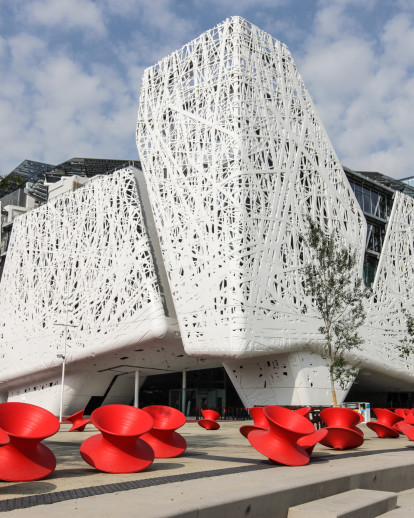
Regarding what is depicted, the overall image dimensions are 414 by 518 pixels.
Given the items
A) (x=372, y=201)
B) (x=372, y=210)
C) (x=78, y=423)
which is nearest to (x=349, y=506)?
(x=78, y=423)

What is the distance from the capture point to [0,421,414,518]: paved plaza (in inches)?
205

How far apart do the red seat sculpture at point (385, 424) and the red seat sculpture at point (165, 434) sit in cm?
819

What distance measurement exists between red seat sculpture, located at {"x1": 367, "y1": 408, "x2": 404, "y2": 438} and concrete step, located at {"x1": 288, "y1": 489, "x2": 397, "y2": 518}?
9.60m

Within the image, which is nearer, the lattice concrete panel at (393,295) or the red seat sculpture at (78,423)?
the red seat sculpture at (78,423)

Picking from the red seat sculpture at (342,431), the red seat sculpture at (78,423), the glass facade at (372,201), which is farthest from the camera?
the glass facade at (372,201)

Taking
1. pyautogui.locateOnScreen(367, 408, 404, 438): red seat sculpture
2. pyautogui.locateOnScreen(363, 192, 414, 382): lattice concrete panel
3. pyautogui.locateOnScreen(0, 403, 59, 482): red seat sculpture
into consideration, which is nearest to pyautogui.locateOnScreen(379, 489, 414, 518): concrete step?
pyautogui.locateOnScreen(0, 403, 59, 482): red seat sculpture

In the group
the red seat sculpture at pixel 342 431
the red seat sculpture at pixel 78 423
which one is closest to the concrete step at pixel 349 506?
the red seat sculpture at pixel 342 431

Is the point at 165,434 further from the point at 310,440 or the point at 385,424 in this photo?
the point at 385,424

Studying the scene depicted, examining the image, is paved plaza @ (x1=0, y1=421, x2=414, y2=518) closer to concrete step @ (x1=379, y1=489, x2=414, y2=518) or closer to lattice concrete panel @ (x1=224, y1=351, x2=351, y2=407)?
concrete step @ (x1=379, y1=489, x2=414, y2=518)

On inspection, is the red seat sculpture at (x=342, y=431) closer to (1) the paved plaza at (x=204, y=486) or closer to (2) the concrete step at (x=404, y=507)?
(1) the paved plaza at (x=204, y=486)

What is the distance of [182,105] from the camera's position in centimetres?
3347

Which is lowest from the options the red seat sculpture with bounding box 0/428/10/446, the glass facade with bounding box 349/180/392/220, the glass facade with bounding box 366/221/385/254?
the red seat sculpture with bounding box 0/428/10/446

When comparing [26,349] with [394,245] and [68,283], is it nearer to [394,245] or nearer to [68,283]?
[68,283]

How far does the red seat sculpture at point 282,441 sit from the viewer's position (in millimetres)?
9055
